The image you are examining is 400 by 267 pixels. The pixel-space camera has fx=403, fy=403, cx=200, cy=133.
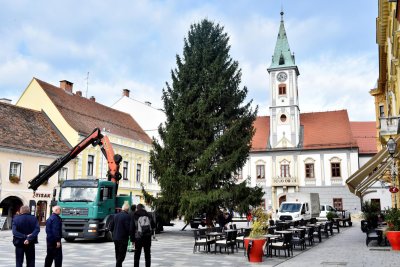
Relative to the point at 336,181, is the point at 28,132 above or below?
above

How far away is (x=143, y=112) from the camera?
168 ft

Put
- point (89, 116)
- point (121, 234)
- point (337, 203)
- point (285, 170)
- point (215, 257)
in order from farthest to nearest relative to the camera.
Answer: point (285, 170) < point (337, 203) < point (89, 116) < point (215, 257) < point (121, 234)

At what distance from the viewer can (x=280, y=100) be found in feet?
167

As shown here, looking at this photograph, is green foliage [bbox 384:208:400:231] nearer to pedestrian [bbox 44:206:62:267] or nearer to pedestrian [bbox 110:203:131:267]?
pedestrian [bbox 110:203:131:267]

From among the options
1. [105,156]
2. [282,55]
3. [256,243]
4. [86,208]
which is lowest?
[256,243]

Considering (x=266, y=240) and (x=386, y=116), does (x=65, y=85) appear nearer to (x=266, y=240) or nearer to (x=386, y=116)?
(x=386, y=116)

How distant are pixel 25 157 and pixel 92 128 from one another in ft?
29.0

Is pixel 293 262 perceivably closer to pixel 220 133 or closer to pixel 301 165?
pixel 220 133

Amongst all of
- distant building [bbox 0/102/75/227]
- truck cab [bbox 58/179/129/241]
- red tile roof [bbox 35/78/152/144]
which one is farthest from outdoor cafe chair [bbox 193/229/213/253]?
red tile roof [bbox 35/78/152/144]

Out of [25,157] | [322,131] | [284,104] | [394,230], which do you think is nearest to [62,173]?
[25,157]

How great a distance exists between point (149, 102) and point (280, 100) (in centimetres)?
1811

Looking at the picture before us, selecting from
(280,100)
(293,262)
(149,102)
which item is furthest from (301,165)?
(293,262)

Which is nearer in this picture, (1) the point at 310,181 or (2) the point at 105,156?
(2) the point at 105,156

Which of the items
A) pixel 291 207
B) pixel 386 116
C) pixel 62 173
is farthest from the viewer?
pixel 62 173
